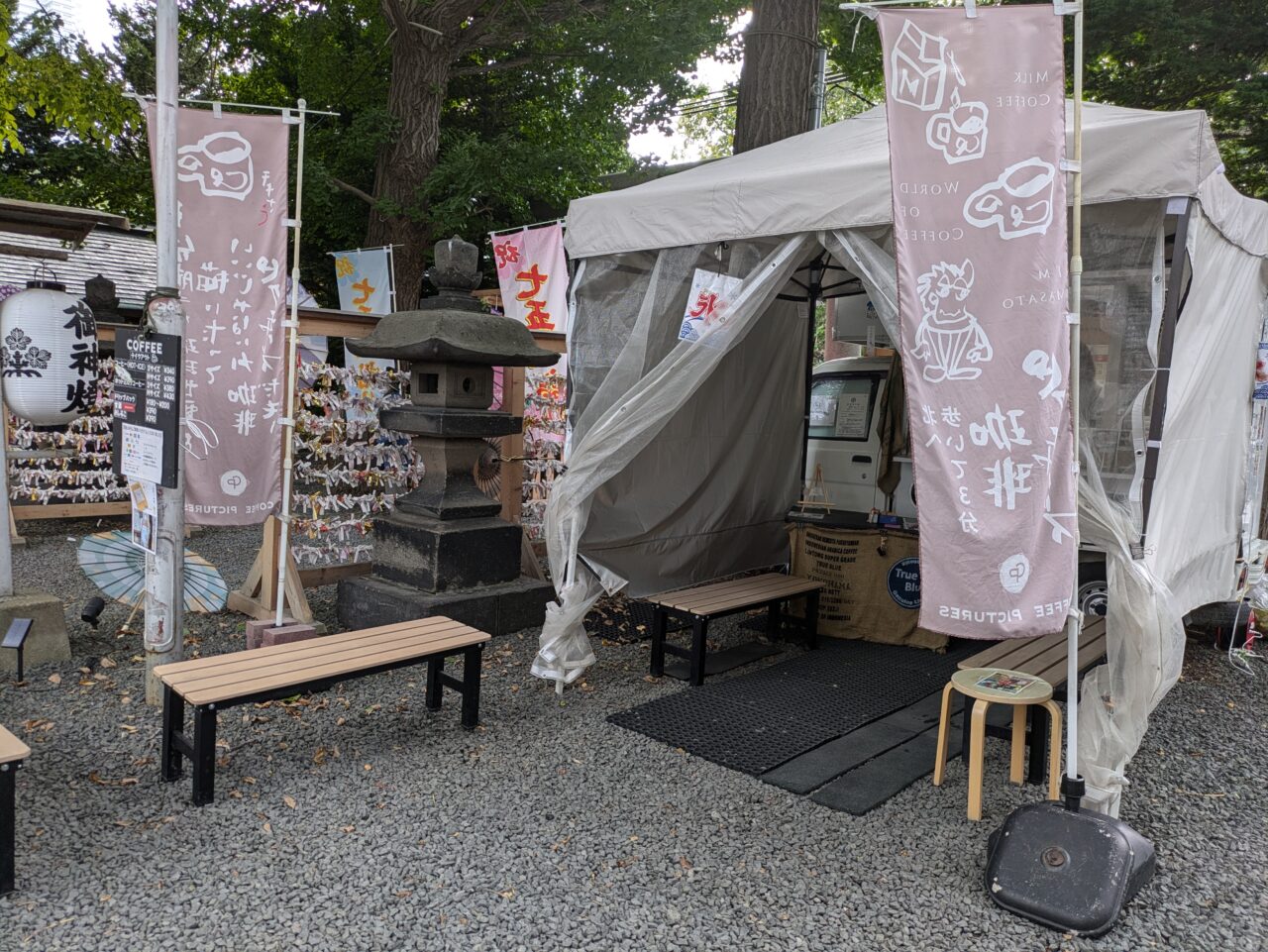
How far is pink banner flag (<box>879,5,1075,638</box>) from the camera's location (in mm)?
2684

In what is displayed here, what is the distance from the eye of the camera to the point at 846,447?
6957mm

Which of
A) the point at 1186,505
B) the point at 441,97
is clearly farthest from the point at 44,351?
the point at 441,97

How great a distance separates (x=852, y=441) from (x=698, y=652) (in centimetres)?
283

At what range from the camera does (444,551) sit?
5371mm

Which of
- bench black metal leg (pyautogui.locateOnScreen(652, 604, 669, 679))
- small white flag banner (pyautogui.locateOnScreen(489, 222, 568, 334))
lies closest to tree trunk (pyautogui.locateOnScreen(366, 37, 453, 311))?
small white flag banner (pyautogui.locateOnScreen(489, 222, 568, 334))

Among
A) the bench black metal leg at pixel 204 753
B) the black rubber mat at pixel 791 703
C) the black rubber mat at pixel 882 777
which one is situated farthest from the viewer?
the black rubber mat at pixel 791 703

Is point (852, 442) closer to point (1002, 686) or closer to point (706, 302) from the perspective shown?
point (706, 302)

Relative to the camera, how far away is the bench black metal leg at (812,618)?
5.59m

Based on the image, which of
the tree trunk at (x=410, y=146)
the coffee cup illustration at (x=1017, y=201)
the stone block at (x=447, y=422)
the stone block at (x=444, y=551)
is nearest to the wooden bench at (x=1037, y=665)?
the coffee cup illustration at (x=1017, y=201)

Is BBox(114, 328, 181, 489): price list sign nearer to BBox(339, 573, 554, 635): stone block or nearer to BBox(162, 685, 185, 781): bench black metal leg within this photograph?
BBox(162, 685, 185, 781): bench black metal leg

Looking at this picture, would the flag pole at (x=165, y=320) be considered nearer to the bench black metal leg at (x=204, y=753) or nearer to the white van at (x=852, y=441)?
the bench black metal leg at (x=204, y=753)

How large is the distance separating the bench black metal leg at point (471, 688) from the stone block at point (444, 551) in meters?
1.33

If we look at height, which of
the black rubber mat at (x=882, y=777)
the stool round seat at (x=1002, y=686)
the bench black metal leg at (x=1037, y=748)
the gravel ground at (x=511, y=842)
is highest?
the stool round seat at (x=1002, y=686)

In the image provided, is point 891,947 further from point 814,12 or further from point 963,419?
point 814,12
